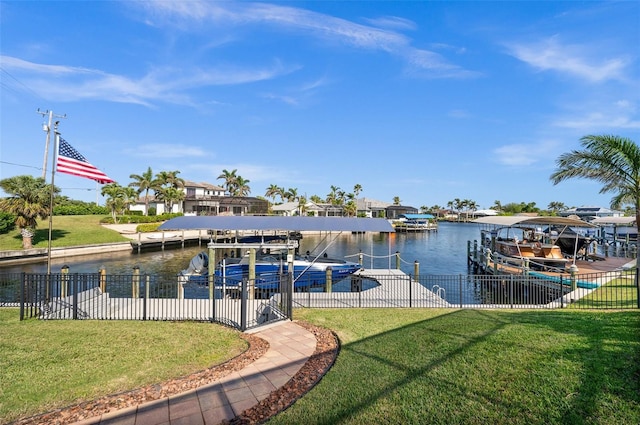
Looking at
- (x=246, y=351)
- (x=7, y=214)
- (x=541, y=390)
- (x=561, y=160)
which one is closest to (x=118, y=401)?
(x=246, y=351)

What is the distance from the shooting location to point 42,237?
3369 cm

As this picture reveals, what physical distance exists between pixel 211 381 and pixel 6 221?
1500 inches

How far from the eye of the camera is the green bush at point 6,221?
3153 centimetres

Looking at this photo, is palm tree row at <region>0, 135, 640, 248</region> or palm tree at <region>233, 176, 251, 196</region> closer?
palm tree row at <region>0, 135, 640, 248</region>

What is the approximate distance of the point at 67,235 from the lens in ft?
119

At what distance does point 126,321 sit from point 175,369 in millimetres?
4828

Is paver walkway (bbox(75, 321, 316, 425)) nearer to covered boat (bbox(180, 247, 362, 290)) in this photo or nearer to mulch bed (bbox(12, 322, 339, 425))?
mulch bed (bbox(12, 322, 339, 425))

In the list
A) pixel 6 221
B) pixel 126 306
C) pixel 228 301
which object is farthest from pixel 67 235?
pixel 228 301

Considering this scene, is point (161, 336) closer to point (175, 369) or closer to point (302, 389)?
point (175, 369)

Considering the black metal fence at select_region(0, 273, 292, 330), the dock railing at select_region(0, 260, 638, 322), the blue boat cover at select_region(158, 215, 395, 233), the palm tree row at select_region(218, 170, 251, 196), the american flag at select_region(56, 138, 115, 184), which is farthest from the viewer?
the palm tree row at select_region(218, 170, 251, 196)

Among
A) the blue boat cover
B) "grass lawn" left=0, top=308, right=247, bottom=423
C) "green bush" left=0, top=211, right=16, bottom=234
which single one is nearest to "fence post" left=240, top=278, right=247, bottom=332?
"grass lawn" left=0, top=308, right=247, bottom=423

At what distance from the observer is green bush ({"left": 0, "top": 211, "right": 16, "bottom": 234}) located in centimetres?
3153

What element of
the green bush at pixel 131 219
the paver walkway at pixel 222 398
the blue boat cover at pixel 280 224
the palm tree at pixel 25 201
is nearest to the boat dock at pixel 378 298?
the blue boat cover at pixel 280 224

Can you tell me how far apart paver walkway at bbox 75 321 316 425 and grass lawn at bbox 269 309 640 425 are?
2.51 ft
